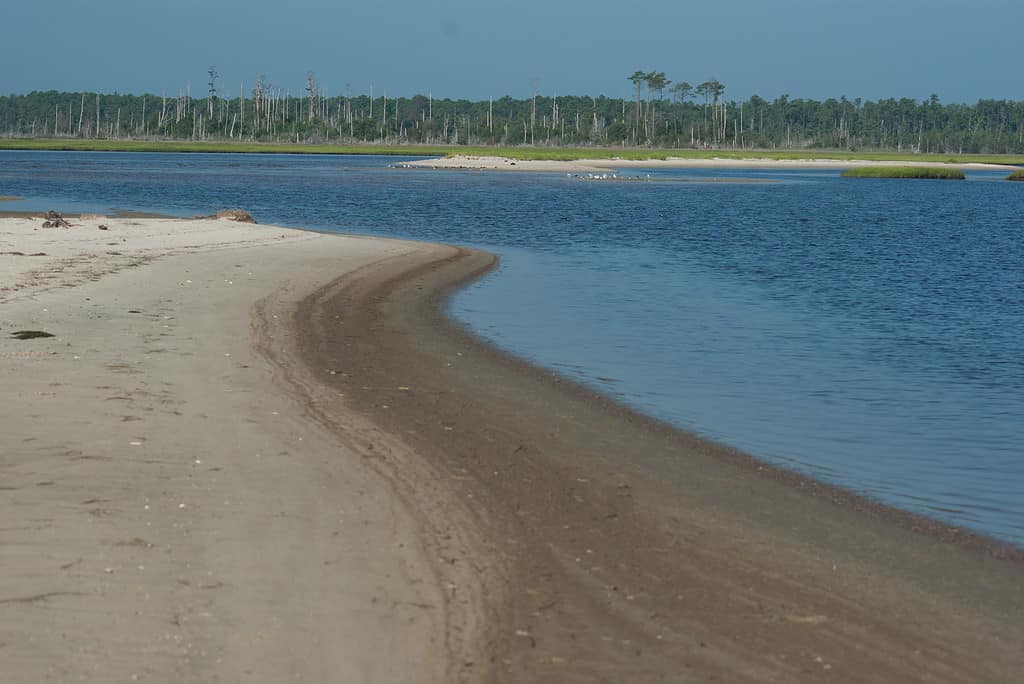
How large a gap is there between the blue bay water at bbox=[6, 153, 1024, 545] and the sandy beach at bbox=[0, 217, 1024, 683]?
1364mm

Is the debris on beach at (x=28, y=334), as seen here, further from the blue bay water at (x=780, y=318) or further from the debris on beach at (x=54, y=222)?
the debris on beach at (x=54, y=222)

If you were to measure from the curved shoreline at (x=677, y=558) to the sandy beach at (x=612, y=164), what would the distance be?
121m

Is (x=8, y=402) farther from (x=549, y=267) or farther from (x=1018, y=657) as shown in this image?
(x=549, y=267)

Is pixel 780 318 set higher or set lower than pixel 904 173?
lower

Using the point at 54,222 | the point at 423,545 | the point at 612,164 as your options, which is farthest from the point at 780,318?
the point at 612,164

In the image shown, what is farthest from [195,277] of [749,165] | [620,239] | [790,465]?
[749,165]

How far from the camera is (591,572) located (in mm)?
8195

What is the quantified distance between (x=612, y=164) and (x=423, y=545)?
152436mm

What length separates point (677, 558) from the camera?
28.5 feet

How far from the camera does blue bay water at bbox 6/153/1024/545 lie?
515 inches

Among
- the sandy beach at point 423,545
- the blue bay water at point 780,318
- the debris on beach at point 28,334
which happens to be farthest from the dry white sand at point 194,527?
the blue bay water at point 780,318

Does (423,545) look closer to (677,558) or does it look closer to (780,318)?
(677,558)

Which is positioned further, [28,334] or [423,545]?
[28,334]

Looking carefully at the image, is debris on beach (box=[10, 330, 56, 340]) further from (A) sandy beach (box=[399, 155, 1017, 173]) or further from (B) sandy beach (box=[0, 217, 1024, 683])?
(A) sandy beach (box=[399, 155, 1017, 173])
